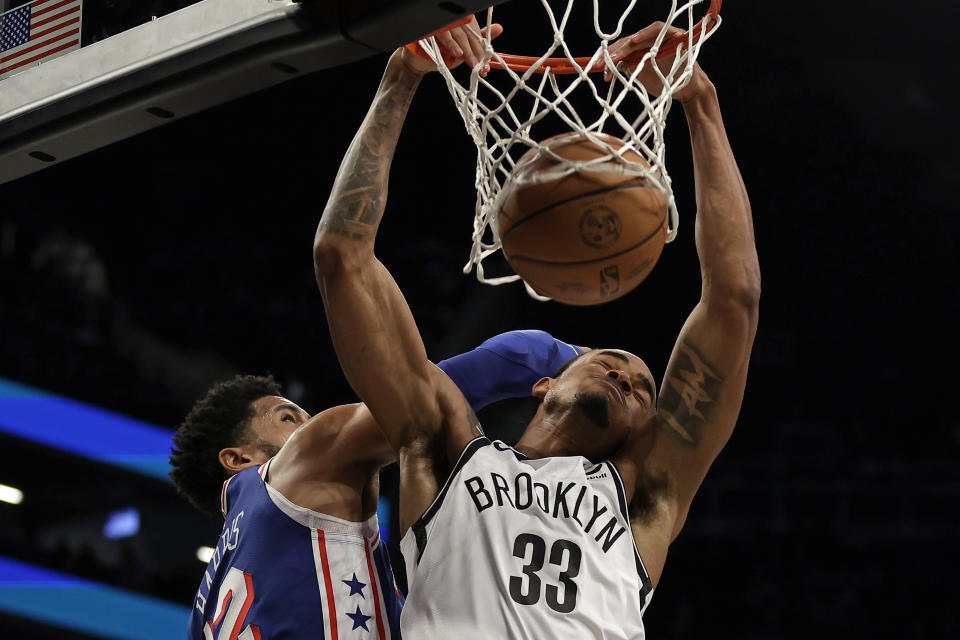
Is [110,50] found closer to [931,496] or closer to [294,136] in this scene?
[294,136]

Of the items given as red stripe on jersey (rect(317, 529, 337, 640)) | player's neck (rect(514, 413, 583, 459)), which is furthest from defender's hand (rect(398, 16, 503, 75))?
red stripe on jersey (rect(317, 529, 337, 640))

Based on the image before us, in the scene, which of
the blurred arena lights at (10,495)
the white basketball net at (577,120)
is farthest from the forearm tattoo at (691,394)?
the blurred arena lights at (10,495)

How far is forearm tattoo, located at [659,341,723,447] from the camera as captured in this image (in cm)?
226

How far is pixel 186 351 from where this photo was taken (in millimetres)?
5461

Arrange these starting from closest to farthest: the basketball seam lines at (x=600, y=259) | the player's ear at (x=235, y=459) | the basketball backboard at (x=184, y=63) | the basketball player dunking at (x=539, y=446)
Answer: the basketball backboard at (x=184, y=63) < the basketball seam lines at (x=600, y=259) < the basketball player dunking at (x=539, y=446) < the player's ear at (x=235, y=459)

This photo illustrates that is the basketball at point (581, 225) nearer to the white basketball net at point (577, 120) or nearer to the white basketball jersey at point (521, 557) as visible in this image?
the white basketball net at point (577, 120)

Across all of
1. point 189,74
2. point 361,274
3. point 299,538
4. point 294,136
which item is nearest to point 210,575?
point 299,538

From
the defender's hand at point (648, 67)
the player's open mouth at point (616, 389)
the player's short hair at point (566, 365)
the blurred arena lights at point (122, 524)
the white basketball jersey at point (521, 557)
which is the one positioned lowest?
the blurred arena lights at point (122, 524)

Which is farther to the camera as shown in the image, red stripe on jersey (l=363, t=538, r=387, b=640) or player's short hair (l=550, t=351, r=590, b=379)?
player's short hair (l=550, t=351, r=590, b=379)

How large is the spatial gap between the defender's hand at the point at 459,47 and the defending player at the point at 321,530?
695mm

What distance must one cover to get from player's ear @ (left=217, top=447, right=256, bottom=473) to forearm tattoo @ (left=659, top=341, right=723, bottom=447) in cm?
122

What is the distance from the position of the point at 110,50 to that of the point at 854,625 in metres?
4.60

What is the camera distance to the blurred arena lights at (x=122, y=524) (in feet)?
16.9

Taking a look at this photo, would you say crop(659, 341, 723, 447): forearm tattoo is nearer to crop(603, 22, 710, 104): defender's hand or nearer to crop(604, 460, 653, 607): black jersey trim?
crop(604, 460, 653, 607): black jersey trim
